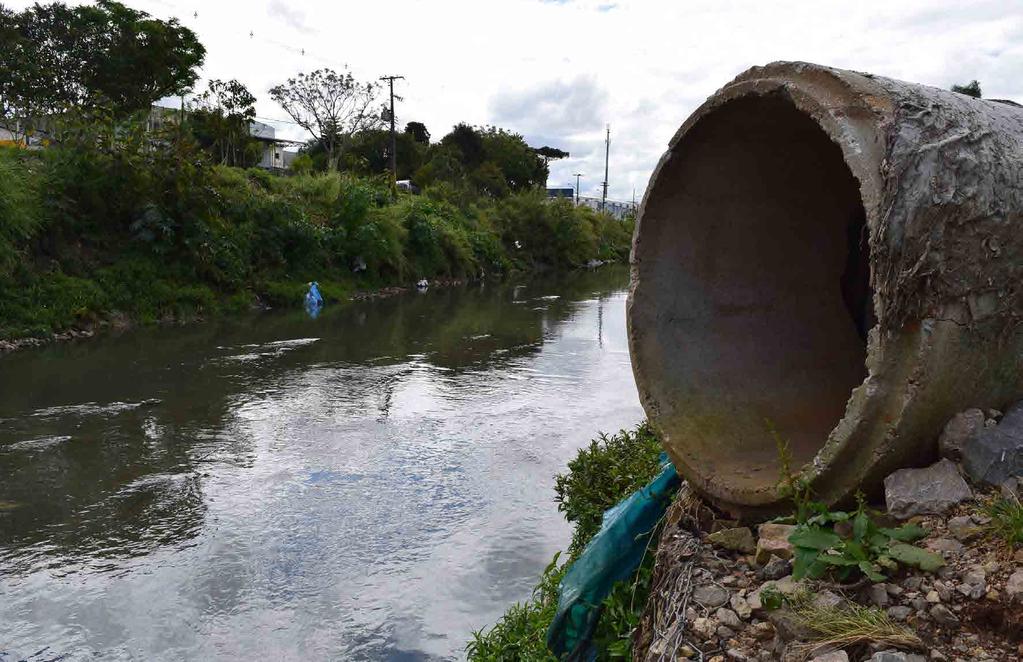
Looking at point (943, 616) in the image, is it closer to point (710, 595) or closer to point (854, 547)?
point (854, 547)

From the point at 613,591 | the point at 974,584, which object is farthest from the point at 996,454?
the point at 613,591

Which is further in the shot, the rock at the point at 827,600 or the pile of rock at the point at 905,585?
the rock at the point at 827,600

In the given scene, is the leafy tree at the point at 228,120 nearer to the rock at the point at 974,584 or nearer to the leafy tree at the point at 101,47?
the leafy tree at the point at 101,47

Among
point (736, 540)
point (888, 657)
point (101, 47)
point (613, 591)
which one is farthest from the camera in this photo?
point (101, 47)

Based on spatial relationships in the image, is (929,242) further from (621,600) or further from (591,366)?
(591,366)

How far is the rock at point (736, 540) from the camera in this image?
9.32ft

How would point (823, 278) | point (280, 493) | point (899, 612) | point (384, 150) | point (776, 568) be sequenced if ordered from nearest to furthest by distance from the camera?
point (899, 612), point (776, 568), point (823, 278), point (280, 493), point (384, 150)

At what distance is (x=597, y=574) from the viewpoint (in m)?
3.33

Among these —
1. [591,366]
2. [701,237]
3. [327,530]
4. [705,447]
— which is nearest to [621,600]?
[705,447]

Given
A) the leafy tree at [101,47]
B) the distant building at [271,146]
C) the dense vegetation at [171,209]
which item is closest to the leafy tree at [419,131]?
the distant building at [271,146]

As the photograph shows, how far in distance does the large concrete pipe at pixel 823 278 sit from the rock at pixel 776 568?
0.30 metres

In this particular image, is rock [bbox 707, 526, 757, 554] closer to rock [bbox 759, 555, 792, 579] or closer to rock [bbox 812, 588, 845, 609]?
rock [bbox 759, 555, 792, 579]

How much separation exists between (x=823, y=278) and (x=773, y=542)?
72.3 inches

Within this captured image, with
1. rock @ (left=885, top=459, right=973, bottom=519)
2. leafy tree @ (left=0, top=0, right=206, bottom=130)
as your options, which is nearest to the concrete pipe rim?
rock @ (left=885, top=459, right=973, bottom=519)
